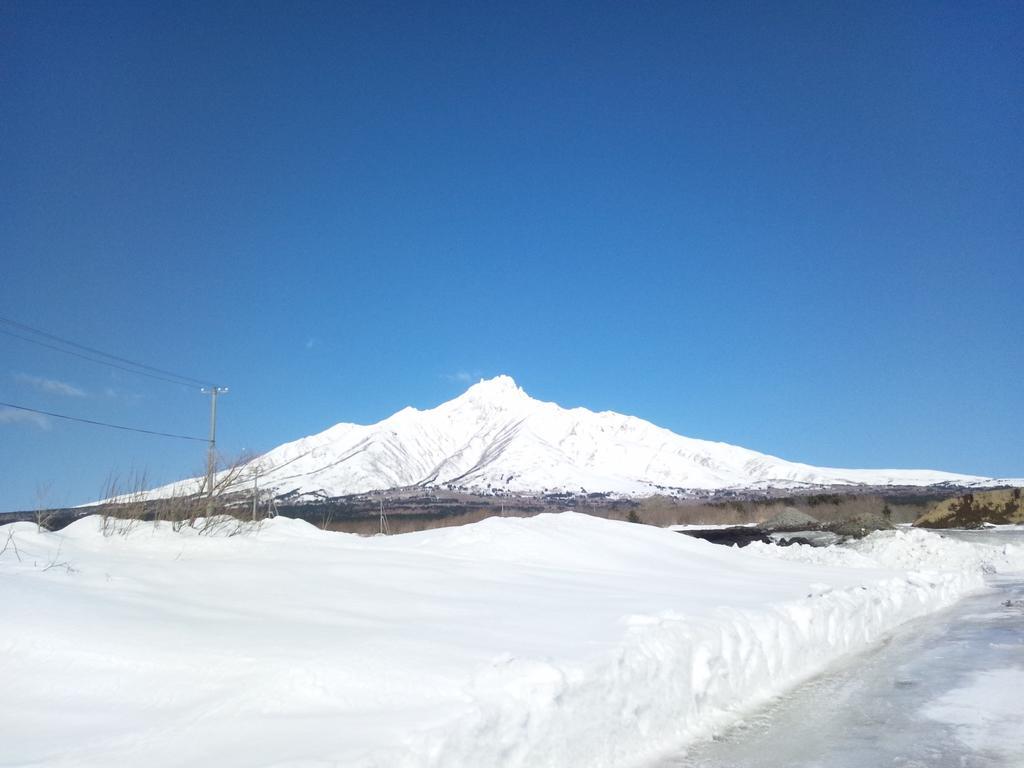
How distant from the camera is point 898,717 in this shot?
23.9 ft

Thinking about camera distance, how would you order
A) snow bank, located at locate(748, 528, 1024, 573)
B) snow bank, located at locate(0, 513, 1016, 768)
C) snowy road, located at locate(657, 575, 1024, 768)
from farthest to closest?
snow bank, located at locate(748, 528, 1024, 573) < snowy road, located at locate(657, 575, 1024, 768) < snow bank, located at locate(0, 513, 1016, 768)

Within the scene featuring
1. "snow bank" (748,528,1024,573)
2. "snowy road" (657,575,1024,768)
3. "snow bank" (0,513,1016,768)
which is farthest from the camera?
"snow bank" (748,528,1024,573)

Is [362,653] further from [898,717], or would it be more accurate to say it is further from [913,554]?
[913,554]

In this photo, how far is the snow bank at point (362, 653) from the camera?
5.01 metres

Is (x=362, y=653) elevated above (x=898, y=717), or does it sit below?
above

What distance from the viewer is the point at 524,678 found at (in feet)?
19.5

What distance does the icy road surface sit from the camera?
6062 mm

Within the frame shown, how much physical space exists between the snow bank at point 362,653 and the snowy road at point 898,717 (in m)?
0.46

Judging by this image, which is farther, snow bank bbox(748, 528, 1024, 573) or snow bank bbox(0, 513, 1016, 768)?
snow bank bbox(748, 528, 1024, 573)

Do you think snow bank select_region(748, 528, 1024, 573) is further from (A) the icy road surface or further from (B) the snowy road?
(B) the snowy road

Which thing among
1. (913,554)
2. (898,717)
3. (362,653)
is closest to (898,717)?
(898,717)

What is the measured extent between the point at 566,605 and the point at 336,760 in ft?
18.4

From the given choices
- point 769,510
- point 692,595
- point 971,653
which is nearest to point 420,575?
point 692,595

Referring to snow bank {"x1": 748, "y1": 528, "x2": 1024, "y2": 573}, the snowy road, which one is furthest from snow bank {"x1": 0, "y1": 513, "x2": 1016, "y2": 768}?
snow bank {"x1": 748, "y1": 528, "x2": 1024, "y2": 573}
